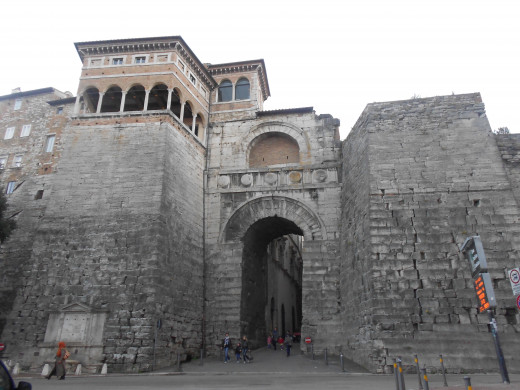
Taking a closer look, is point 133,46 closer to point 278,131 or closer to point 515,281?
point 278,131

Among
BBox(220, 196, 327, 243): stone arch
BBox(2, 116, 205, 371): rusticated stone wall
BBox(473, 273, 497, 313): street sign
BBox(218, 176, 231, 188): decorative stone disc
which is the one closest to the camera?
BBox(473, 273, 497, 313): street sign

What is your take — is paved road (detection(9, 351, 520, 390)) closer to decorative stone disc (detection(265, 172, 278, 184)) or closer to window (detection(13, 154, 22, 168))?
decorative stone disc (detection(265, 172, 278, 184))

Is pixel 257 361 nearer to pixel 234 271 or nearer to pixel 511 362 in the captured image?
pixel 234 271

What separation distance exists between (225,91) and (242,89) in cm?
93

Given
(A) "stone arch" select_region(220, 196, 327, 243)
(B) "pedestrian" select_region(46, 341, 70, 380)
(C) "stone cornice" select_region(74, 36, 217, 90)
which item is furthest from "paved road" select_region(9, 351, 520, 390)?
(C) "stone cornice" select_region(74, 36, 217, 90)

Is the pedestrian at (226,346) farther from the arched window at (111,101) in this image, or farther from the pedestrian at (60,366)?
the arched window at (111,101)

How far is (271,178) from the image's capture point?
1767 cm

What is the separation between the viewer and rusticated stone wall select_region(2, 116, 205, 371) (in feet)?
42.4

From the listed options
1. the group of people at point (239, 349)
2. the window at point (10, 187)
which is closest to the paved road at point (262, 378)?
the group of people at point (239, 349)

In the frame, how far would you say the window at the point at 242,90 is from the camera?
2047 cm

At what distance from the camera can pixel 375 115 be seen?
48.6ft

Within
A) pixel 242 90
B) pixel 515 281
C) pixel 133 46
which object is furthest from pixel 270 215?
pixel 515 281

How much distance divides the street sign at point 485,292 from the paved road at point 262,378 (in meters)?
1.42

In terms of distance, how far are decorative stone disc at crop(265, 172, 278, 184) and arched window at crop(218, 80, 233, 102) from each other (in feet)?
17.1
